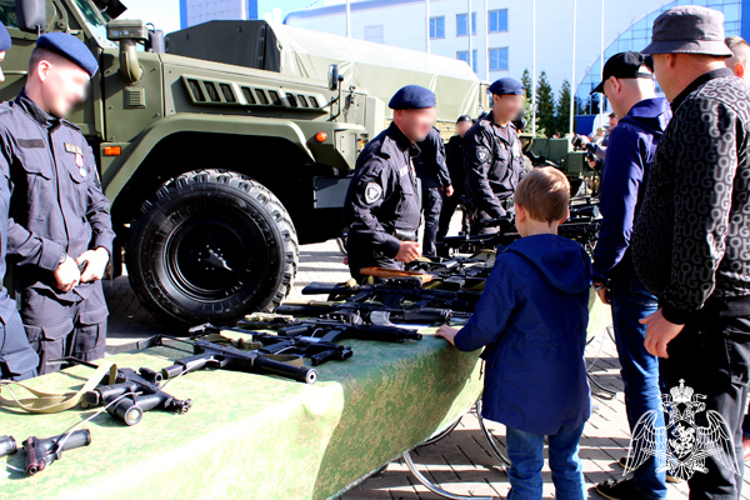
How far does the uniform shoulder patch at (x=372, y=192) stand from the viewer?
3246 mm

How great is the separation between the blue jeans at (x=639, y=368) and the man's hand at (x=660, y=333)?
1.92ft

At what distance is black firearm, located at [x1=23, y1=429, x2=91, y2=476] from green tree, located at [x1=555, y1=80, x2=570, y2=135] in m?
44.5

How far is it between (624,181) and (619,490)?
4.38 ft

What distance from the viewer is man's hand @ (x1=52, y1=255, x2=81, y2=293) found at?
91.5 inches

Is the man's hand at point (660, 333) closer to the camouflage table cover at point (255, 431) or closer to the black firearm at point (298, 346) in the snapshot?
the camouflage table cover at point (255, 431)

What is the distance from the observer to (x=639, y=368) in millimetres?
2527

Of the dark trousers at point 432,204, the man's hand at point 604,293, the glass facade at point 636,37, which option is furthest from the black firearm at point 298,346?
the glass facade at point 636,37

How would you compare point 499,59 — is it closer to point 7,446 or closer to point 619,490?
point 619,490

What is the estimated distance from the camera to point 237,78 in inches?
193

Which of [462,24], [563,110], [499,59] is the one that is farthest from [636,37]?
[462,24]

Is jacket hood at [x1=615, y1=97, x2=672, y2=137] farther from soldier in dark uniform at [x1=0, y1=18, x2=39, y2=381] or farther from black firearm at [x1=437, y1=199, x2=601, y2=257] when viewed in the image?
soldier in dark uniform at [x1=0, y1=18, x2=39, y2=381]

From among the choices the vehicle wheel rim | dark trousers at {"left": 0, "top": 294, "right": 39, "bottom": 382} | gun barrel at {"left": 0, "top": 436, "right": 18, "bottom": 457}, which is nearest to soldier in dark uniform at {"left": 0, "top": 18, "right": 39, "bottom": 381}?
dark trousers at {"left": 0, "top": 294, "right": 39, "bottom": 382}

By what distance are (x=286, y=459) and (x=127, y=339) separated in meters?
3.66

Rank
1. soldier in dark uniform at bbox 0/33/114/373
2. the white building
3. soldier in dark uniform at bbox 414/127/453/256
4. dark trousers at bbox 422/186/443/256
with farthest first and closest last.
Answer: the white building < soldier in dark uniform at bbox 414/127/453/256 < dark trousers at bbox 422/186/443/256 < soldier in dark uniform at bbox 0/33/114/373
